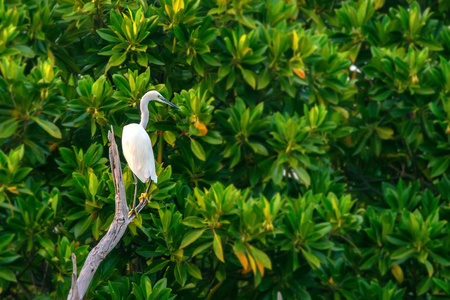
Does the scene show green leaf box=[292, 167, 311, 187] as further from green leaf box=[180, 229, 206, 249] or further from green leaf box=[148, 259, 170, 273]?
green leaf box=[148, 259, 170, 273]

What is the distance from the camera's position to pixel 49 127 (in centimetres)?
694

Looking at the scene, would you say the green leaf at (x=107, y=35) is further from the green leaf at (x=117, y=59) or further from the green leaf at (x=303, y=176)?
the green leaf at (x=303, y=176)

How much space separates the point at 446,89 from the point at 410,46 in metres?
0.52

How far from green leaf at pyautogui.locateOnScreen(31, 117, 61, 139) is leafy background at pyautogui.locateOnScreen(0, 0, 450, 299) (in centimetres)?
2

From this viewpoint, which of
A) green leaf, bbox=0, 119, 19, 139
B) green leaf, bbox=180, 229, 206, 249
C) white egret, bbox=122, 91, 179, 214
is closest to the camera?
white egret, bbox=122, 91, 179, 214

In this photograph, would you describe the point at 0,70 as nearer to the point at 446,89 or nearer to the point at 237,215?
the point at 237,215

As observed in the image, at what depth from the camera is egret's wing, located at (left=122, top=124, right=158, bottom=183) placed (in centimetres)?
489

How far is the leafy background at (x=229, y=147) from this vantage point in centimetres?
645

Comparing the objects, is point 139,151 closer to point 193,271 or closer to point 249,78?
point 193,271

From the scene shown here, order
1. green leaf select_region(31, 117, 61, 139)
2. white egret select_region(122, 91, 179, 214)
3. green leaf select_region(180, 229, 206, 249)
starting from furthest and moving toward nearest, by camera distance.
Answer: green leaf select_region(31, 117, 61, 139), green leaf select_region(180, 229, 206, 249), white egret select_region(122, 91, 179, 214)

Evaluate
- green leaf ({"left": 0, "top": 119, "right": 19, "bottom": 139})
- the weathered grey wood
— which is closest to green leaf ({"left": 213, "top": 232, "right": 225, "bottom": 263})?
the weathered grey wood

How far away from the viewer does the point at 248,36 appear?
24.3ft

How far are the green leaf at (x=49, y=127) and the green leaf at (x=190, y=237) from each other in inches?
54.4

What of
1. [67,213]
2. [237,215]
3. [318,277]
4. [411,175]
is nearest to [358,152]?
[411,175]
